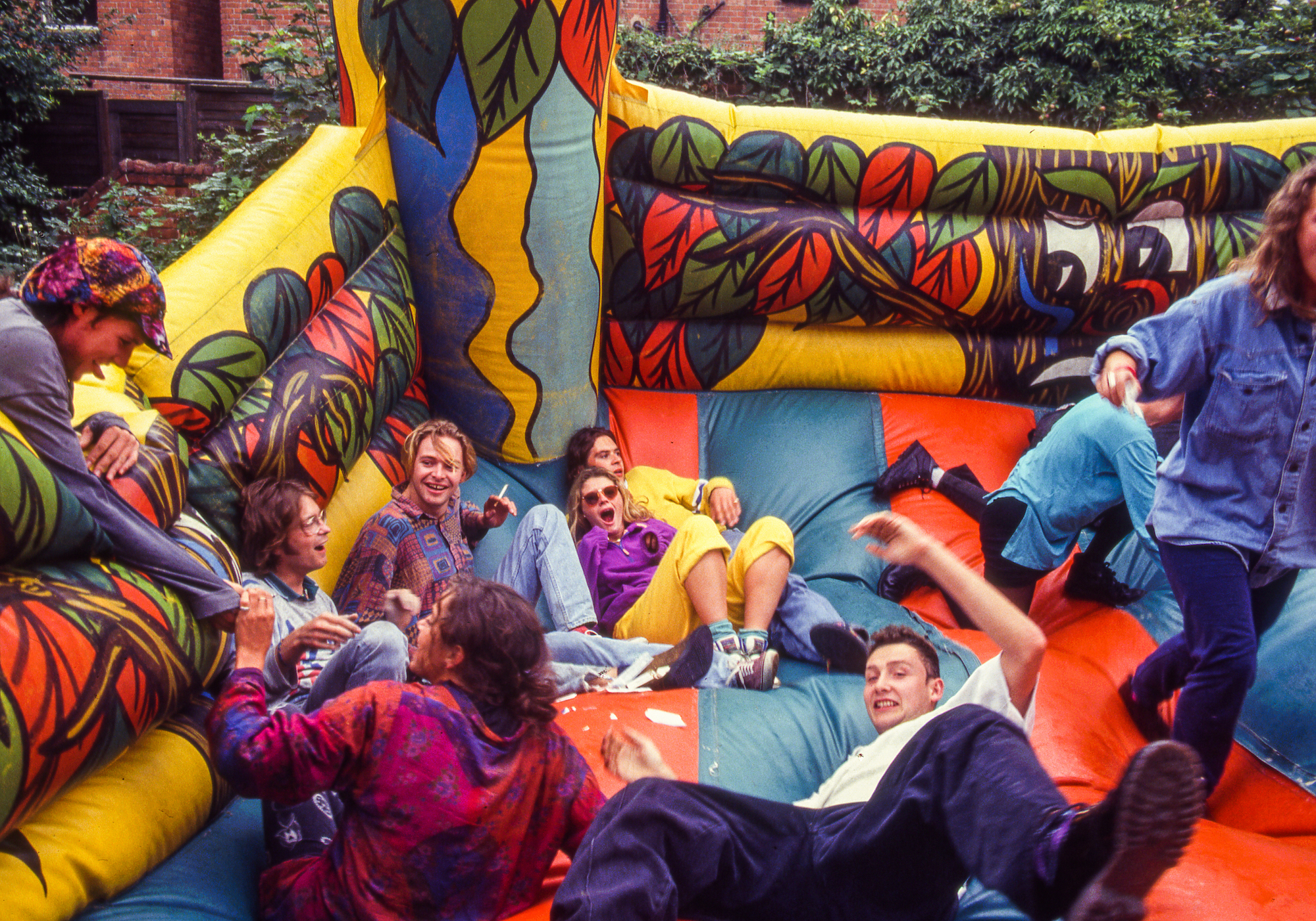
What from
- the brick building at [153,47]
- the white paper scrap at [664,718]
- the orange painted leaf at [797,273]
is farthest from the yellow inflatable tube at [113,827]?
the brick building at [153,47]

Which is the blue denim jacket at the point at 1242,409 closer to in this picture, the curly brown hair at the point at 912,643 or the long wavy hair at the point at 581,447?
the curly brown hair at the point at 912,643

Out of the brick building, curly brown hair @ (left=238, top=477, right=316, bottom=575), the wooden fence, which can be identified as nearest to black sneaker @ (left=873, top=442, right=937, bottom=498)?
curly brown hair @ (left=238, top=477, right=316, bottom=575)

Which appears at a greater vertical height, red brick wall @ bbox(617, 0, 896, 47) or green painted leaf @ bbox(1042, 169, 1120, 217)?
red brick wall @ bbox(617, 0, 896, 47)

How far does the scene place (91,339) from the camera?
58.9 inches

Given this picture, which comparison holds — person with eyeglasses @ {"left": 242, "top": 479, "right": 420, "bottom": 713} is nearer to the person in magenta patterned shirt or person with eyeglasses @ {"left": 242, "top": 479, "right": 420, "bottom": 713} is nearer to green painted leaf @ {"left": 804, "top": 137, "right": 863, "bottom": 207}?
the person in magenta patterned shirt

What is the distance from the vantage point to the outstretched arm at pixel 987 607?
137 cm

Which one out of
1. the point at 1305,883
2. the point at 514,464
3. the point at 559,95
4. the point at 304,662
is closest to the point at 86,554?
the point at 304,662

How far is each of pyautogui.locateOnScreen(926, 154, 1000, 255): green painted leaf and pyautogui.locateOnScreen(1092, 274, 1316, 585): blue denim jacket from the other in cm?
162

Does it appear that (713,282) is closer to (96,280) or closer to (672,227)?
(672,227)

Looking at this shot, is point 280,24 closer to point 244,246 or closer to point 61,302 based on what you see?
point 244,246

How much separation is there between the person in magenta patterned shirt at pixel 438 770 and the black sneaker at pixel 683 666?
2.17 feet

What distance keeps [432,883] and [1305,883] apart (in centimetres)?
139

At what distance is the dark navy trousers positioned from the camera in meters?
1.12

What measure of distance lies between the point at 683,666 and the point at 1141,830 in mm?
1219
